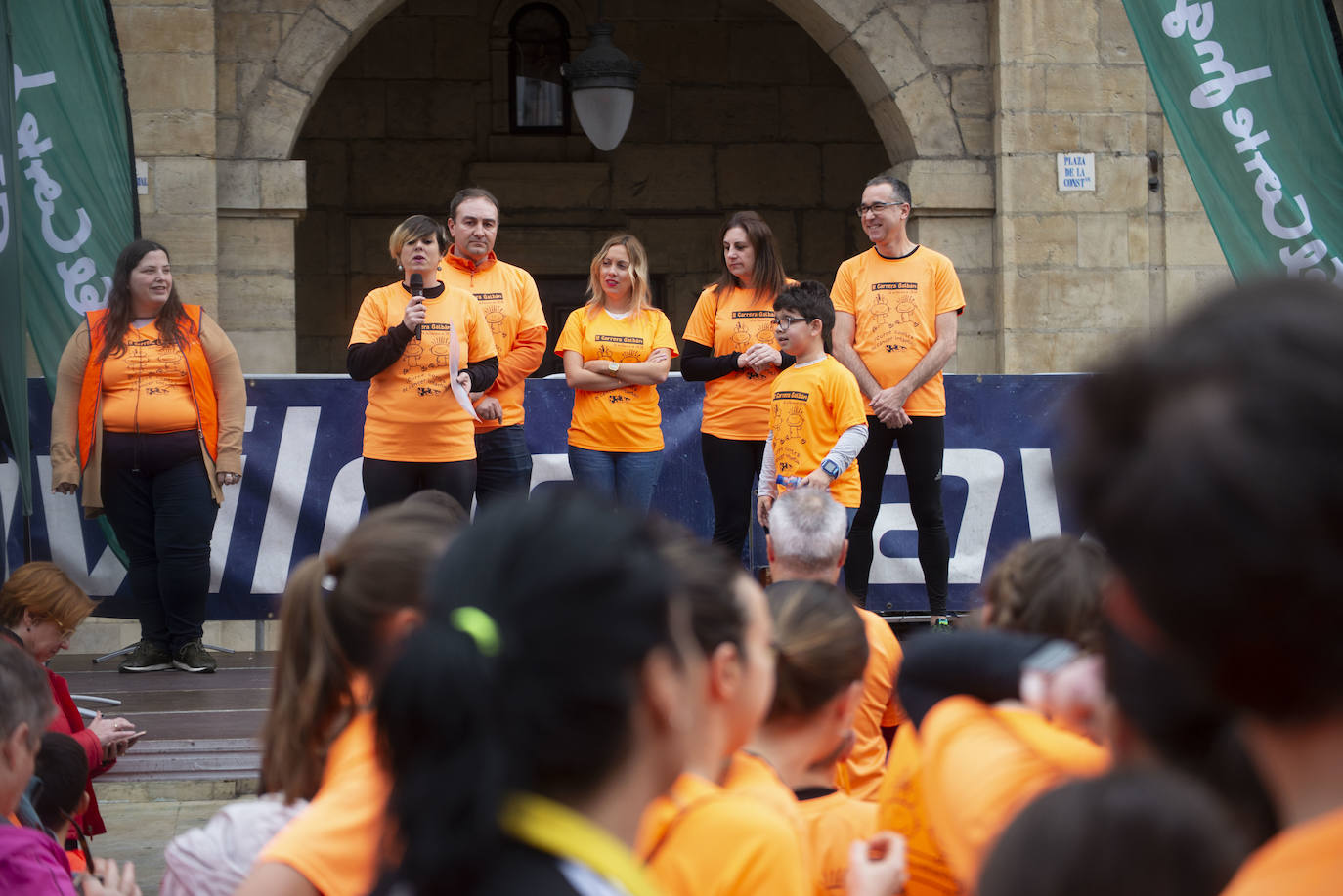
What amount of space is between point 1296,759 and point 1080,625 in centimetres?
128

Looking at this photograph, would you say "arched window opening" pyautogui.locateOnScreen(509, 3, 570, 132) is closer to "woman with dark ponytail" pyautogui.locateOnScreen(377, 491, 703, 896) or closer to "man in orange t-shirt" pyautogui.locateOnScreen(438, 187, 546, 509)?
"man in orange t-shirt" pyautogui.locateOnScreen(438, 187, 546, 509)

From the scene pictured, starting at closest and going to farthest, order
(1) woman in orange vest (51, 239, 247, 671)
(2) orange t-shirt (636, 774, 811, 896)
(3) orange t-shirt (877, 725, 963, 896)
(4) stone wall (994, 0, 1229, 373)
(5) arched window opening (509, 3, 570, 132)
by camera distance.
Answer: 1. (2) orange t-shirt (636, 774, 811, 896)
2. (3) orange t-shirt (877, 725, 963, 896)
3. (1) woman in orange vest (51, 239, 247, 671)
4. (4) stone wall (994, 0, 1229, 373)
5. (5) arched window opening (509, 3, 570, 132)

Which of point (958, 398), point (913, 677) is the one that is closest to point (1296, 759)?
point (913, 677)

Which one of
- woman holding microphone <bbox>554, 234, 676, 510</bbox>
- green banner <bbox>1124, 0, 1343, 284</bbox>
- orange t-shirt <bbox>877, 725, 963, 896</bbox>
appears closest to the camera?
orange t-shirt <bbox>877, 725, 963, 896</bbox>

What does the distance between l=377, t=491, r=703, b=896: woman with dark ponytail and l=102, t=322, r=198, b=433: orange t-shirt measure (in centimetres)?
509

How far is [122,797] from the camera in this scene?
4.57m

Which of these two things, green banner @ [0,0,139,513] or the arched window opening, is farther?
the arched window opening

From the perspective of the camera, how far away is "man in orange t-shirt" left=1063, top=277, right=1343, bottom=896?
0.67m

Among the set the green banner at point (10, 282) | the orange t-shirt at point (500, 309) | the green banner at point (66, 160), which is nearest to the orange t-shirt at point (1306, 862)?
the green banner at point (10, 282)

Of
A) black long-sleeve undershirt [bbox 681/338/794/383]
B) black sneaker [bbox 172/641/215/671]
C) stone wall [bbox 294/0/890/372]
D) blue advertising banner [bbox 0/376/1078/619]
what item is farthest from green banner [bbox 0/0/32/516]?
stone wall [bbox 294/0/890/372]

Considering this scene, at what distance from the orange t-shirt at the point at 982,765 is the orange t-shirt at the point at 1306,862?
2.74 feet

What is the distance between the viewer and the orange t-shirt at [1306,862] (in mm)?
771

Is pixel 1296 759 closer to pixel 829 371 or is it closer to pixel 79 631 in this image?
pixel 829 371

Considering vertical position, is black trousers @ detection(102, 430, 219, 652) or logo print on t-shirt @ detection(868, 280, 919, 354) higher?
logo print on t-shirt @ detection(868, 280, 919, 354)
